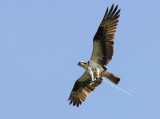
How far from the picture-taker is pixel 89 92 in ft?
72.8

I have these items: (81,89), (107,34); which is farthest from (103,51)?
(81,89)

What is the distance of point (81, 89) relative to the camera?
2242cm

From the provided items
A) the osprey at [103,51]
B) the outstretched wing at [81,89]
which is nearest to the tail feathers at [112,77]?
the osprey at [103,51]

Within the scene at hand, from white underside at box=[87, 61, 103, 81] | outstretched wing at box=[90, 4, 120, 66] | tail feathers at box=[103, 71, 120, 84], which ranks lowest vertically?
tail feathers at box=[103, 71, 120, 84]

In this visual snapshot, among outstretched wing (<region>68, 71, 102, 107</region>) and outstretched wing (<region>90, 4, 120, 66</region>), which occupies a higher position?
outstretched wing (<region>90, 4, 120, 66</region>)

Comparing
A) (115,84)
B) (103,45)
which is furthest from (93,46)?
(115,84)

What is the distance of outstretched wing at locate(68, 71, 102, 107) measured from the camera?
22.1 m

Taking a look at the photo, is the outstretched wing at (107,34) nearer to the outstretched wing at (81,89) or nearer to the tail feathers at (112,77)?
the tail feathers at (112,77)

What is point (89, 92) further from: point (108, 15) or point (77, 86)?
point (108, 15)

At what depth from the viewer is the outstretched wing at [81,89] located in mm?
22109

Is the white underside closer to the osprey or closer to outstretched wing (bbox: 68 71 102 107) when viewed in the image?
the osprey

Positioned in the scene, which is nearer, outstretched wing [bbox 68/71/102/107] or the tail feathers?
the tail feathers

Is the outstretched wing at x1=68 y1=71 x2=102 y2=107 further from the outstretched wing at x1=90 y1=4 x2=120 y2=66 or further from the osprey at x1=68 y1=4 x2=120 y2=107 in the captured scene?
the outstretched wing at x1=90 y1=4 x2=120 y2=66

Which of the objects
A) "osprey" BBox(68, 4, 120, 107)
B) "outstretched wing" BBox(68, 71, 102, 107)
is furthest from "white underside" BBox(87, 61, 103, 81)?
"outstretched wing" BBox(68, 71, 102, 107)
